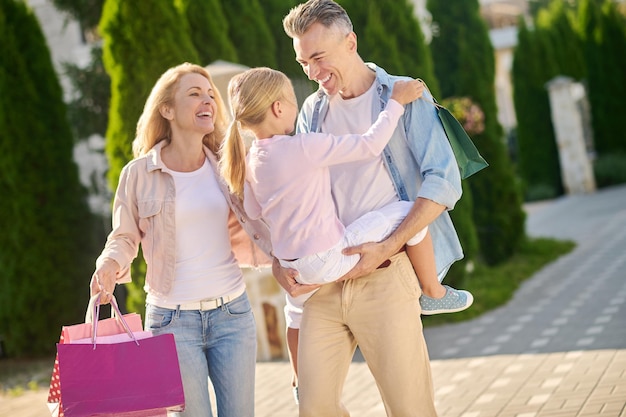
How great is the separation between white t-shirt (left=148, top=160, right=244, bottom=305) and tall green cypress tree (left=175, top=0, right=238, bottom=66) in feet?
18.6

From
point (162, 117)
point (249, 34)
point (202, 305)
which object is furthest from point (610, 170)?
point (202, 305)

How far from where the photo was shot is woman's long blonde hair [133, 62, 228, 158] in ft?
12.9

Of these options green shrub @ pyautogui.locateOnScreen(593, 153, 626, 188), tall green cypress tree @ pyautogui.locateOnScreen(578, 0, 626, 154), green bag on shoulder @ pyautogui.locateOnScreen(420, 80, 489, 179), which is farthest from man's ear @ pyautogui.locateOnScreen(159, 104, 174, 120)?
tall green cypress tree @ pyautogui.locateOnScreen(578, 0, 626, 154)

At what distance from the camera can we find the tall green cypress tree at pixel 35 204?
365 inches

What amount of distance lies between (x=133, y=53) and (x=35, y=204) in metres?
2.20

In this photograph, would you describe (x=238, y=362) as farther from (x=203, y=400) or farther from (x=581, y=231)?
(x=581, y=231)

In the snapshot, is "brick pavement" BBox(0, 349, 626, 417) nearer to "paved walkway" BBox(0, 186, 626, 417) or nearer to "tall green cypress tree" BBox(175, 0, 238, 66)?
"paved walkway" BBox(0, 186, 626, 417)

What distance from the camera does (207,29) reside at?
9266 millimetres

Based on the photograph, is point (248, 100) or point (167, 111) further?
point (167, 111)

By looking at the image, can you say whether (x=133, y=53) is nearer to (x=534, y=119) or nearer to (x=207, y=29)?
(x=207, y=29)

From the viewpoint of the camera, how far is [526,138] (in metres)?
22.3

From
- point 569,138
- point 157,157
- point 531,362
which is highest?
point 157,157

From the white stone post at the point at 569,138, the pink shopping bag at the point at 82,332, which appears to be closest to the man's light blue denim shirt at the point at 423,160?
the pink shopping bag at the point at 82,332

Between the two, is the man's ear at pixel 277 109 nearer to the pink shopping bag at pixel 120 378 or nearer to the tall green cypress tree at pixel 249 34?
the pink shopping bag at pixel 120 378
